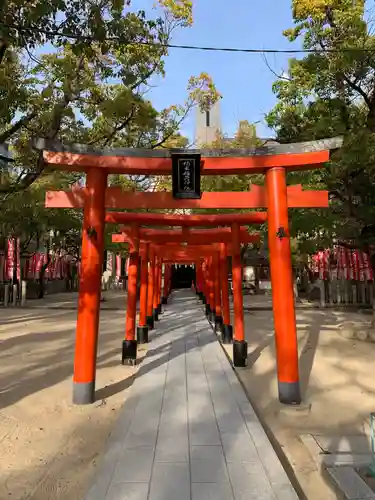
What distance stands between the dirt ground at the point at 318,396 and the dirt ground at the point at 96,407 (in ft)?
0.04

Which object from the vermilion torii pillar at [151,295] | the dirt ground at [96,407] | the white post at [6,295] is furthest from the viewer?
the white post at [6,295]

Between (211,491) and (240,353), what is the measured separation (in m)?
4.63

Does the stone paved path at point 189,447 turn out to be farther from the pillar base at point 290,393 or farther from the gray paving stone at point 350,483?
the pillar base at point 290,393

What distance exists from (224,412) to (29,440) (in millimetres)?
2193

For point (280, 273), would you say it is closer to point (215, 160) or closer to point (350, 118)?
point (215, 160)

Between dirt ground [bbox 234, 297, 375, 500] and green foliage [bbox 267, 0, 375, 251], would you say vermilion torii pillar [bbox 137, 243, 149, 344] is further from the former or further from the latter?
green foliage [bbox 267, 0, 375, 251]

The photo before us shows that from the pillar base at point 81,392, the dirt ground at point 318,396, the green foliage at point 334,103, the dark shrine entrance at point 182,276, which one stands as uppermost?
the green foliage at point 334,103

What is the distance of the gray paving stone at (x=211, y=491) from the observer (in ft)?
9.54

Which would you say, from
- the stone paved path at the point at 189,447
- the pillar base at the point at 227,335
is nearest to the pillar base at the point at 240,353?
the stone paved path at the point at 189,447

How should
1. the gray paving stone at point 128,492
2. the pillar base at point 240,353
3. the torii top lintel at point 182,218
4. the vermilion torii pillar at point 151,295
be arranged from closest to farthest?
the gray paving stone at point 128,492 < the pillar base at point 240,353 < the torii top lintel at point 182,218 < the vermilion torii pillar at point 151,295

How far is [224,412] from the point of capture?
16.0 ft

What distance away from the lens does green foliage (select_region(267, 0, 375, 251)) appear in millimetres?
8750

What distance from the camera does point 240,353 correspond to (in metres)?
7.55

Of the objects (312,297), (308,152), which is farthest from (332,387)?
(312,297)
